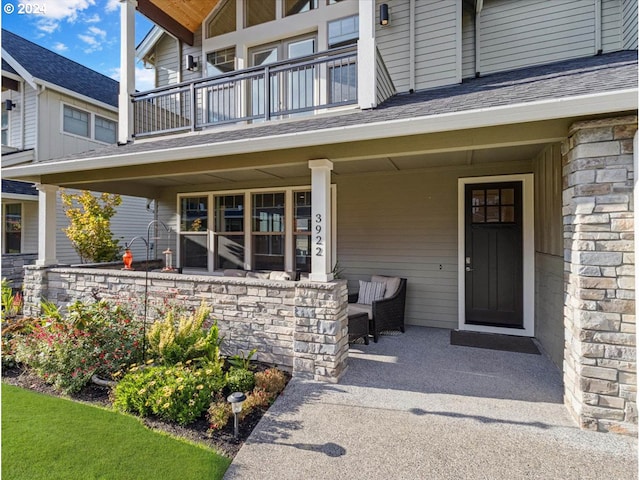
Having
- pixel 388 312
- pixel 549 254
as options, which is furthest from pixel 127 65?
pixel 549 254

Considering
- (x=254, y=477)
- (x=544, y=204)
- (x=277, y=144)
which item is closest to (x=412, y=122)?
(x=277, y=144)

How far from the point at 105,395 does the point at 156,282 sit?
1616 millimetres

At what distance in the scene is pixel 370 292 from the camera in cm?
565

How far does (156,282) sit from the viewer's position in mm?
4773

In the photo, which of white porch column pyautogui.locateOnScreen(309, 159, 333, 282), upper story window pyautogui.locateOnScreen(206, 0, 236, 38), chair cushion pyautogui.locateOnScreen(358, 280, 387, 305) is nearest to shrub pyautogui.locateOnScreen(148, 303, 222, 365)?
white porch column pyautogui.locateOnScreen(309, 159, 333, 282)

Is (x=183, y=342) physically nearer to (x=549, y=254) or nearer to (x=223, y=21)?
(x=549, y=254)

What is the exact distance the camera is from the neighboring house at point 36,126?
30.3ft

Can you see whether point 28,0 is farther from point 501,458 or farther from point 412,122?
point 501,458

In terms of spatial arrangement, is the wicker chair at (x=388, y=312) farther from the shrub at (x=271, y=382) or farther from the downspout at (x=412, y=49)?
the downspout at (x=412, y=49)

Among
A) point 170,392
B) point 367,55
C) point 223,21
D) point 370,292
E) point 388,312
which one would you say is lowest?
point 170,392

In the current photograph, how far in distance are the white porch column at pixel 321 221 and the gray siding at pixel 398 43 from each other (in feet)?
10.5

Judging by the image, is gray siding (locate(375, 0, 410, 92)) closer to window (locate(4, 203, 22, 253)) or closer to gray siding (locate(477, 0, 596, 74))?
gray siding (locate(477, 0, 596, 74))

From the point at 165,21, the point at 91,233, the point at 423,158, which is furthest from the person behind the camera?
the point at 91,233

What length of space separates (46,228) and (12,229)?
21.3ft
